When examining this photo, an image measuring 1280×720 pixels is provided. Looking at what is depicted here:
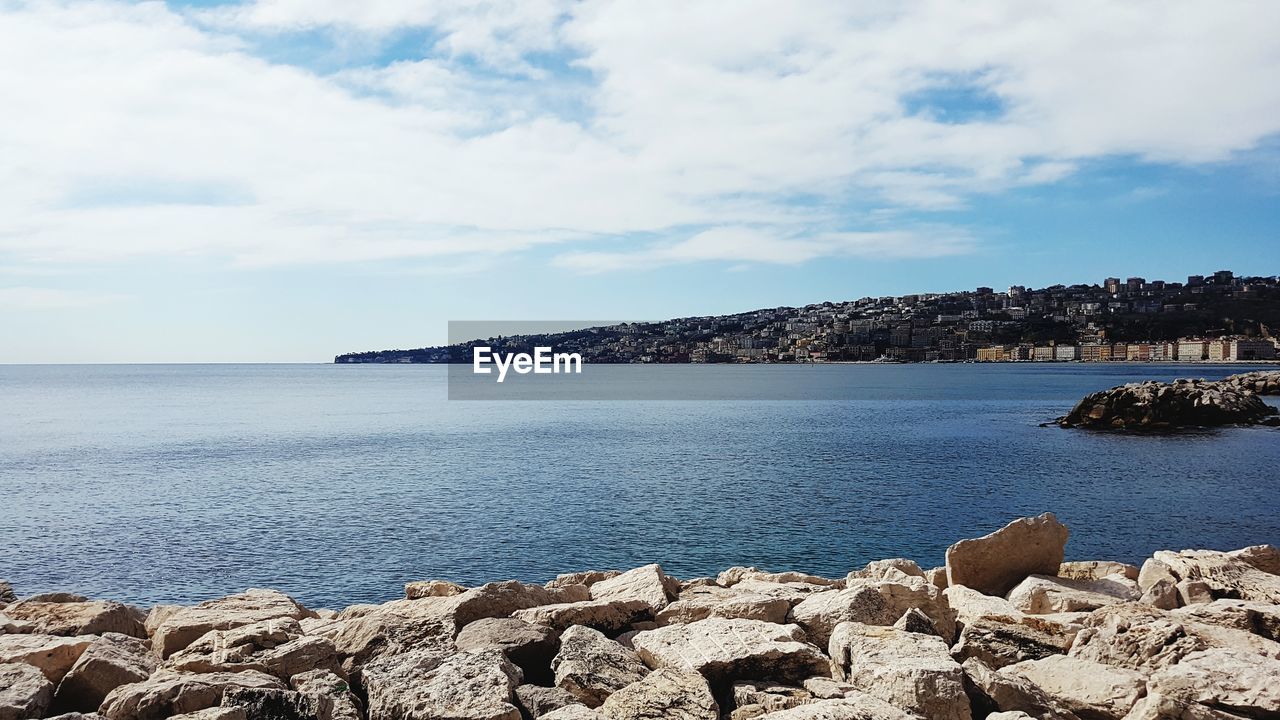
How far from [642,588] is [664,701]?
4050 millimetres

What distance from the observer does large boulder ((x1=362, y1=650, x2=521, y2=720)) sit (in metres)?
6.25

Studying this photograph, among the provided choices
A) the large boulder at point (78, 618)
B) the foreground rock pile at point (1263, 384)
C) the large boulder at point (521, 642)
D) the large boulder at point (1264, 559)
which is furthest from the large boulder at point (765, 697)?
the foreground rock pile at point (1263, 384)

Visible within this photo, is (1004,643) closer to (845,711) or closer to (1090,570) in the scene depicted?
(845,711)

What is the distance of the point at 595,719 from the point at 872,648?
2475mm

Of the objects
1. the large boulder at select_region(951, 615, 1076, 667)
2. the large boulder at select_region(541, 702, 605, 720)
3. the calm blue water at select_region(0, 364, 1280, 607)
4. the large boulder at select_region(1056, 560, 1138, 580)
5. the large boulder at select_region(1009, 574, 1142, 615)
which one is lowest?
the calm blue water at select_region(0, 364, 1280, 607)

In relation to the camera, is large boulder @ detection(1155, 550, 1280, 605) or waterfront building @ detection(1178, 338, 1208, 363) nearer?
large boulder @ detection(1155, 550, 1280, 605)

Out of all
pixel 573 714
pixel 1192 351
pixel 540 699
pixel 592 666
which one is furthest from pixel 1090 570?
pixel 1192 351

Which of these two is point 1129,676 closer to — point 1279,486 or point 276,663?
point 276,663

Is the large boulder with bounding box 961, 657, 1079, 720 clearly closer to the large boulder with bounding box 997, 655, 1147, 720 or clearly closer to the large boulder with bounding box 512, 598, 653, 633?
the large boulder with bounding box 997, 655, 1147, 720

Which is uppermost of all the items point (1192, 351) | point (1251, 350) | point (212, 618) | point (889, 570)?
point (1251, 350)

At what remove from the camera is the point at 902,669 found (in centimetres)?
643

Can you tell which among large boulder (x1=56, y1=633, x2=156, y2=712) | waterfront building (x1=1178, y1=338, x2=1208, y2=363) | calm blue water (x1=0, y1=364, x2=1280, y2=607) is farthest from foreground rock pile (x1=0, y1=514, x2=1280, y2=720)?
waterfront building (x1=1178, y1=338, x2=1208, y2=363)

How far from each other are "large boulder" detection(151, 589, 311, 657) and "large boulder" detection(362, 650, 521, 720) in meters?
2.67

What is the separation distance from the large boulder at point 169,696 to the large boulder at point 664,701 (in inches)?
101
